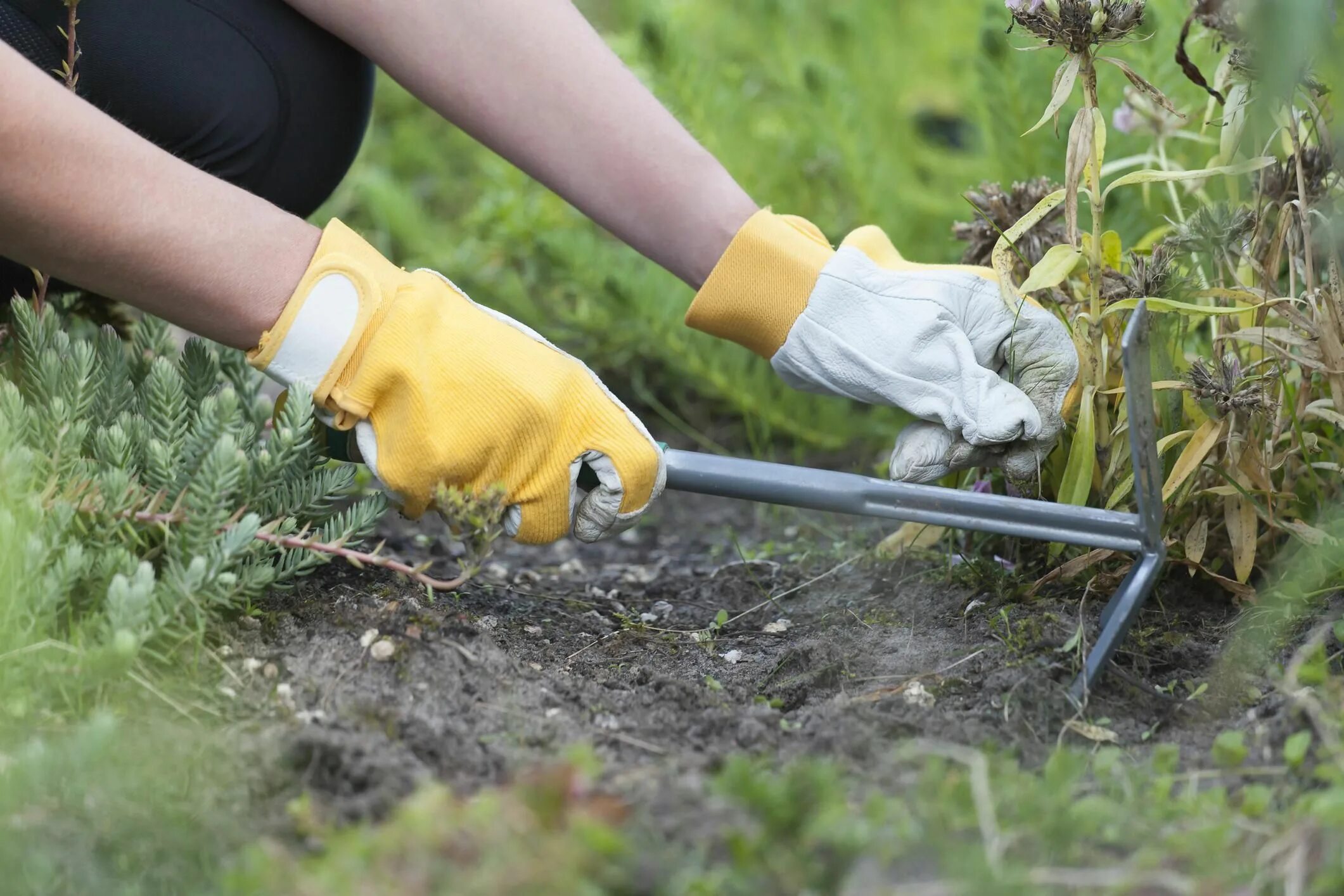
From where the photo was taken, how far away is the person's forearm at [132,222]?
1.03 meters

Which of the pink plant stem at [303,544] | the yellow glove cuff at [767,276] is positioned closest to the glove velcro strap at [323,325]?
the pink plant stem at [303,544]

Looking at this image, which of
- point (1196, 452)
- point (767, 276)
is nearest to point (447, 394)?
point (767, 276)

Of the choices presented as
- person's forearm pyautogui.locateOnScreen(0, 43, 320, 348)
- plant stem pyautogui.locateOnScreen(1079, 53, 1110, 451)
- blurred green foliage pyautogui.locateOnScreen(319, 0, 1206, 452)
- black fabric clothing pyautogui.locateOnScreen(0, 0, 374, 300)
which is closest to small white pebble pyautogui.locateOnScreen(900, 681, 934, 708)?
plant stem pyautogui.locateOnScreen(1079, 53, 1110, 451)

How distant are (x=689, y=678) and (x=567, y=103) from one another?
27.9 inches

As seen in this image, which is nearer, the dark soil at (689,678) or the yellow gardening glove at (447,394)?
the dark soil at (689,678)

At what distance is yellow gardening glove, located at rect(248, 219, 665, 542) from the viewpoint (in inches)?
45.3

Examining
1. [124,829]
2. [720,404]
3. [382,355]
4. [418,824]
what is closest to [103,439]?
[382,355]

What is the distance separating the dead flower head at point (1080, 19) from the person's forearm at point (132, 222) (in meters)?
0.77

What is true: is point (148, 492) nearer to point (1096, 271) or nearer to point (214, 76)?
point (214, 76)

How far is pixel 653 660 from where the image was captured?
1.23m

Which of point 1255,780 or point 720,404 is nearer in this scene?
point 1255,780

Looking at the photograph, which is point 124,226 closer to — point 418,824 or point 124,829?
point 124,829

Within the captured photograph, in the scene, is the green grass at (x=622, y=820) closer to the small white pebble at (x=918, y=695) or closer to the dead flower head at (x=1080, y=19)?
the small white pebble at (x=918, y=695)

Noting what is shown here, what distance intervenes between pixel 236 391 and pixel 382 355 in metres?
Answer: 0.28
